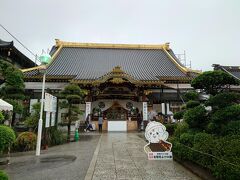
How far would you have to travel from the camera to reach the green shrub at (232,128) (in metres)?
6.43


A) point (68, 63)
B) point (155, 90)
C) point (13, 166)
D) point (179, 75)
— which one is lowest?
point (13, 166)

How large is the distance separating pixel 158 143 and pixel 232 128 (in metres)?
2.95

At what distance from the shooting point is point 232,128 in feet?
21.4

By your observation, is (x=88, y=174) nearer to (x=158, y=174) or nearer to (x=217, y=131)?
(x=158, y=174)

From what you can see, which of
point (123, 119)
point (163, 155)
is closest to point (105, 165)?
point (163, 155)

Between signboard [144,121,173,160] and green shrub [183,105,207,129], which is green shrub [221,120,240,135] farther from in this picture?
signboard [144,121,173,160]

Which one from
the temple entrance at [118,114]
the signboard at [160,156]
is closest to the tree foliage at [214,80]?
the signboard at [160,156]

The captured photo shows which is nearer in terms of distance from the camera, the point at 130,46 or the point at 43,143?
the point at 43,143

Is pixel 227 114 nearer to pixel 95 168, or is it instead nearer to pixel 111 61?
pixel 95 168

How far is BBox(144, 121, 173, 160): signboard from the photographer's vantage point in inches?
325

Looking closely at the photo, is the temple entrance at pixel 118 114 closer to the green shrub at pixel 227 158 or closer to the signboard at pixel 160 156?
the signboard at pixel 160 156

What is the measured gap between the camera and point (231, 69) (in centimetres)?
2694

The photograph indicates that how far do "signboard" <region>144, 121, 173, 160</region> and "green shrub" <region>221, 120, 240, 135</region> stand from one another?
2.31m

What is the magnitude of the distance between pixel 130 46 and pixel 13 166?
27.2 m
